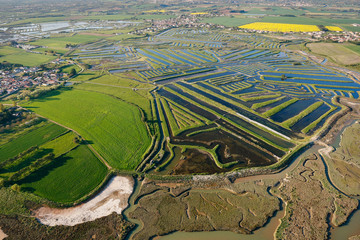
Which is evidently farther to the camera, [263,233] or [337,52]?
[337,52]

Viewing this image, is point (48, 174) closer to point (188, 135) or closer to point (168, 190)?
point (168, 190)

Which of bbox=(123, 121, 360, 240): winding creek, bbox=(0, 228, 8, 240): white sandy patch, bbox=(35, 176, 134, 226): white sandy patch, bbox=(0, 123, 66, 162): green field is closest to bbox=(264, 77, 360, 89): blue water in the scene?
bbox=(123, 121, 360, 240): winding creek

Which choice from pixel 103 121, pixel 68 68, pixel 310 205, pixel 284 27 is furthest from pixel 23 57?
pixel 284 27

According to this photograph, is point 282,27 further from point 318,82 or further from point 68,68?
point 68,68

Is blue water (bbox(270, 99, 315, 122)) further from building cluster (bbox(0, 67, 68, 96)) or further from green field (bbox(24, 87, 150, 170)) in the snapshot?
building cluster (bbox(0, 67, 68, 96))

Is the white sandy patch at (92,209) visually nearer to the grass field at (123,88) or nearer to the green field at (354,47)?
the grass field at (123,88)

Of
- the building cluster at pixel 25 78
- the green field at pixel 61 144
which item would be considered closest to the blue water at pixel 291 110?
the green field at pixel 61 144

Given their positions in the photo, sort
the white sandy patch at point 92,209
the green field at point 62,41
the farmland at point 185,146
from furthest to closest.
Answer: the green field at point 62,41
the farmland at point 185,146
the white sandy patch at point 92,209
